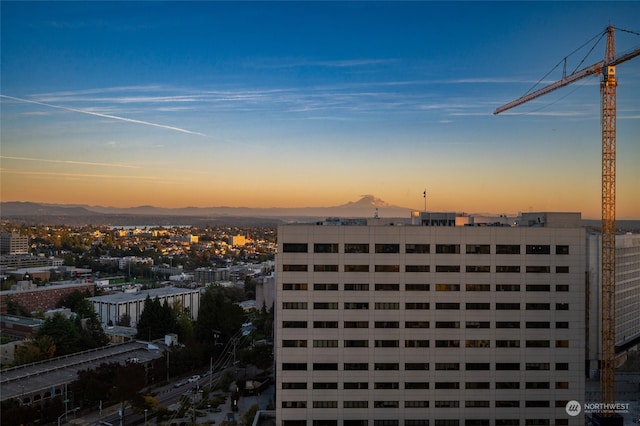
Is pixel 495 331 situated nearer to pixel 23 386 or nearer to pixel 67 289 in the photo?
pixel 23 386

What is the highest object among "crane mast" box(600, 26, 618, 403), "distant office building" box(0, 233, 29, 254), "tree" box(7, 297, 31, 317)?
"crane mast" box(600, 26, 618, 403)

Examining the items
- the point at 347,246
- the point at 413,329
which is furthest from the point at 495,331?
the point at 347,246

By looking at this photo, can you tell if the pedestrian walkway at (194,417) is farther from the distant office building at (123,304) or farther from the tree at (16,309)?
the tree at (16,309)

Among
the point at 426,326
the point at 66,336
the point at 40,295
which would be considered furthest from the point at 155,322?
the point at 426,326

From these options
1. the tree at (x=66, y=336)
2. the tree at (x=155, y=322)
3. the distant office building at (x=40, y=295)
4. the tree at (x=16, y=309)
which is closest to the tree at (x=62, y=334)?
the tree at (x=66, y=336)

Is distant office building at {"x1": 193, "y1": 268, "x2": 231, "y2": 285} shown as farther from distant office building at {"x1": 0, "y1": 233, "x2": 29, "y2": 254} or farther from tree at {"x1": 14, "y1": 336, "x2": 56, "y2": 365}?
distant office building at {"x1": 0, "y1": 233, "x2": 29, "y2": 254}

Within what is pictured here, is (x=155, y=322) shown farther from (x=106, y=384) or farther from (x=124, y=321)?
(x=106, y=384)

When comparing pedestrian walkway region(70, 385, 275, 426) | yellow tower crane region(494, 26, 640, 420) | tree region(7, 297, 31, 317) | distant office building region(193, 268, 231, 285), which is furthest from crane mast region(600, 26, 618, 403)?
distant office building region(193, 268, 231, 285)
